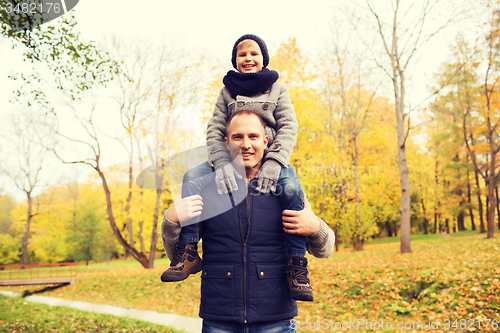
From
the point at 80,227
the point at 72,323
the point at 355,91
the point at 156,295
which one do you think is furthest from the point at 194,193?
the point at 80,227

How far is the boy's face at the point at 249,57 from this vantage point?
7.52 ft

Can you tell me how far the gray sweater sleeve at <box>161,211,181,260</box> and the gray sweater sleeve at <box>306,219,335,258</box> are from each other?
78 cm

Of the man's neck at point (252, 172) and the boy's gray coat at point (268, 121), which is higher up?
the boy's gray coat at point (268, 121)

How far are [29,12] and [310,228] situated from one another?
19.6 ft

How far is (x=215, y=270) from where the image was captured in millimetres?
1693

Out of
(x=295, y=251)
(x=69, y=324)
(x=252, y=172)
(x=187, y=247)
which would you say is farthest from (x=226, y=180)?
(x=69, y=324)

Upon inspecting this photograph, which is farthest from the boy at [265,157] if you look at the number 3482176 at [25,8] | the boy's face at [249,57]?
the number 3482176 at [25,8]

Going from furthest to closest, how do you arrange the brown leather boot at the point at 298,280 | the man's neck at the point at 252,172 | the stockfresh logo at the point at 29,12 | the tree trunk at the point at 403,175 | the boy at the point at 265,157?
the tree trunk at the point at 403,175, the stockfresh logo at the point at 29,12, the man's neck at the point at 252,172, the boy at the point at 265,157, the brown leather boot at the point at 298,280

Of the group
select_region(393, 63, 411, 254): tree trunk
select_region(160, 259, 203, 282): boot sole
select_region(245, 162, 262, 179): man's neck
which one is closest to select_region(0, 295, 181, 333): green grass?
select_region(160, 259, 203, 282): boot sole

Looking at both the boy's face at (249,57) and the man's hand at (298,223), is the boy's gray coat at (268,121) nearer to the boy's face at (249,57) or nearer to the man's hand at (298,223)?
the boy's face at (249,57)

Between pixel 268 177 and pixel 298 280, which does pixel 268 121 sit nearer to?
pixel 268 177

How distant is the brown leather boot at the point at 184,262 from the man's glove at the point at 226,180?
0.38m

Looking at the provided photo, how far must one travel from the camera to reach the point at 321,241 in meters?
1.80

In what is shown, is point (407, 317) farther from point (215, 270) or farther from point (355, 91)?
point (355, 91)
